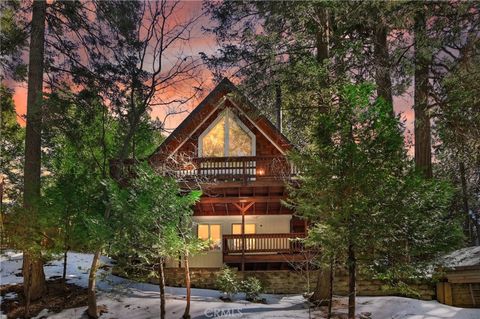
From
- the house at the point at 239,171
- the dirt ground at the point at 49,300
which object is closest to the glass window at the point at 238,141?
the house at the point at 239,171

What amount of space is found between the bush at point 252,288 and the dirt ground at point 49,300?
5.34m

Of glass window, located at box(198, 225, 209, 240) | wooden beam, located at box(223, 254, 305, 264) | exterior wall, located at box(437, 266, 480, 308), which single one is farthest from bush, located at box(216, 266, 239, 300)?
exterior wall, located at box(437, 266, 480, 308)

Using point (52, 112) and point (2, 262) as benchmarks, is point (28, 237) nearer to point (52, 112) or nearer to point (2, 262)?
point (52, 112)

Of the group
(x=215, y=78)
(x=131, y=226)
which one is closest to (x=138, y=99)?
(x=215, y=78)

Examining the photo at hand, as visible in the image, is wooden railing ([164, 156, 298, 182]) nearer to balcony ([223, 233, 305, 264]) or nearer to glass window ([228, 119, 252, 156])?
glass window ([228, 119, 252, 156])

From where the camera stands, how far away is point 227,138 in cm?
1741

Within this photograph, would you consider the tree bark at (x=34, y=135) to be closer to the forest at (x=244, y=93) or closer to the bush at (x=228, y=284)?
the forest at (x=244, y=93)

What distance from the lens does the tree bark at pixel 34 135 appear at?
43.0ft

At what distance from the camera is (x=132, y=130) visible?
12688 millimetres

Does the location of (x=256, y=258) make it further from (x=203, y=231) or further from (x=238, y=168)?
(x=238, y=168)

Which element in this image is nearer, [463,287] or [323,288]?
[463,287]

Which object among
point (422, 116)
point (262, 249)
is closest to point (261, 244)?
point (262, 249)

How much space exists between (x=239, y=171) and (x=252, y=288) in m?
4.78

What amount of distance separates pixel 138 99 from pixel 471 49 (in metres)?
10.8
